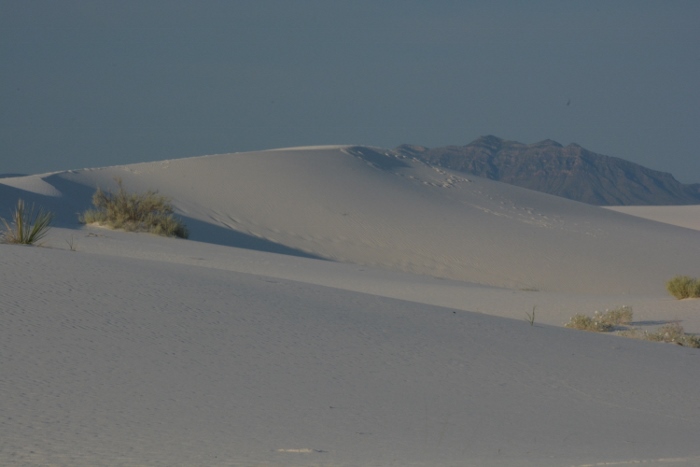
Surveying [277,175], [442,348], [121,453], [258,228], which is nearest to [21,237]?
[442,348]

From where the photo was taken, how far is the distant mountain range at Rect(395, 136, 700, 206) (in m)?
160

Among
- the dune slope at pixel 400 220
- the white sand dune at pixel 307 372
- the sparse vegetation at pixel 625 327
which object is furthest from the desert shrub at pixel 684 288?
the dune slope at pixel 400 220

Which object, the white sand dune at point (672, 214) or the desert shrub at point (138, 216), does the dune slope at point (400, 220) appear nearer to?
the desert shrub at point (138, 216)

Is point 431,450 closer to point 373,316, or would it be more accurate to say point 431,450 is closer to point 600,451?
point 600,451

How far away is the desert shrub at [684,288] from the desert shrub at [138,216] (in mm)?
11347

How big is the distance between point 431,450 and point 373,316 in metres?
4.57

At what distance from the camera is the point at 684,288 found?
622 inches

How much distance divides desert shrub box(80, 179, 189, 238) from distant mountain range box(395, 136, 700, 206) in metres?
134

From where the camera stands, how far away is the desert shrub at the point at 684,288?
615 inches

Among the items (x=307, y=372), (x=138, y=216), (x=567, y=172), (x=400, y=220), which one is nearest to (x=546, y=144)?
(x=567, y=172)

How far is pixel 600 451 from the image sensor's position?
556 cm

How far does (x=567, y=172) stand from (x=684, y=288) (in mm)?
160877

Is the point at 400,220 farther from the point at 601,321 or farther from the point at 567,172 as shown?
the point at 567,172

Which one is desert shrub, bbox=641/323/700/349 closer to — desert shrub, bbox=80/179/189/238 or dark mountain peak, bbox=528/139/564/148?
desert shrub, bbox=80/179/189/238
